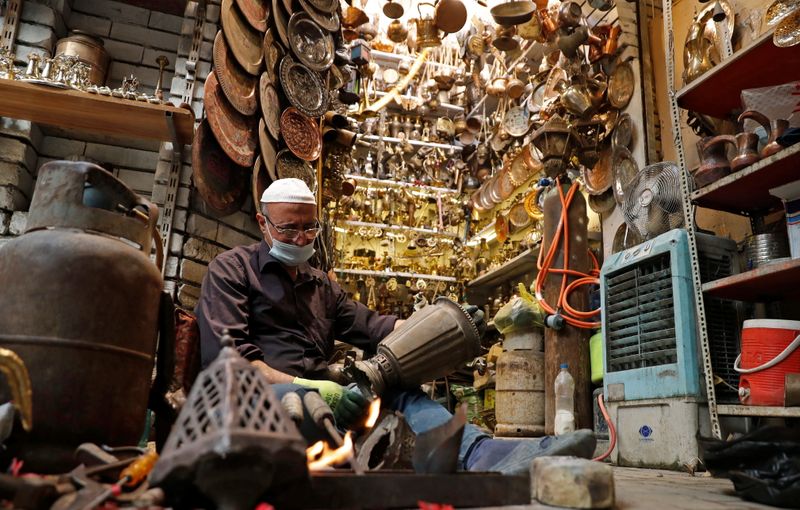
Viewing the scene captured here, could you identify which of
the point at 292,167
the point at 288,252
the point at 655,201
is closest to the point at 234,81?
the point at 292,167

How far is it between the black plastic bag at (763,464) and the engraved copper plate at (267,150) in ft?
10.1

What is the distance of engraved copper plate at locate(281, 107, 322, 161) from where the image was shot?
14.5 ft

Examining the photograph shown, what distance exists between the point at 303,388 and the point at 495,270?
600cm

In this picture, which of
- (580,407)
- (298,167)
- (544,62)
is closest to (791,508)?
(580,407)

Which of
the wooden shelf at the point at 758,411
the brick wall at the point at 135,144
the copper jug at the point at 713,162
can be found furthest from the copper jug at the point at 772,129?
the brick wall at the point at 135,144

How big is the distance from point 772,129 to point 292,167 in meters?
3.03

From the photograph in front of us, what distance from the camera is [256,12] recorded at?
170 inches

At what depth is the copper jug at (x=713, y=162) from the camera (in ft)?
10.3

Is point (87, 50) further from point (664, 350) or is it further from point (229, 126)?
point (664, 350)

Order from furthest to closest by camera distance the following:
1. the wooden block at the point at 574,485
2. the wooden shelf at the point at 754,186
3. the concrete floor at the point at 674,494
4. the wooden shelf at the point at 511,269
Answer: the wooden shelf at the point at 511,269
the wooden shelf at the point at 754,186
the concrete floor at the point at 674,494
the wooden block at the point at 574,485

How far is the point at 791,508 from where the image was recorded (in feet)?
5.56

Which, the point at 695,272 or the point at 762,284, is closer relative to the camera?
the point at 762,284

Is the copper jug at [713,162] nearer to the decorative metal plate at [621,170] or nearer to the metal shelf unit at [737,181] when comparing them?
the metal shelf unit at [737,181]

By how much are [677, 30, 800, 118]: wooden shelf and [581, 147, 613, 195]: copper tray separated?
4.96 feet
